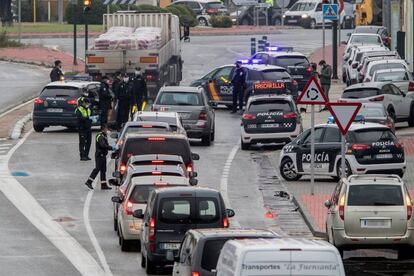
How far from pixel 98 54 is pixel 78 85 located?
19.8 ft

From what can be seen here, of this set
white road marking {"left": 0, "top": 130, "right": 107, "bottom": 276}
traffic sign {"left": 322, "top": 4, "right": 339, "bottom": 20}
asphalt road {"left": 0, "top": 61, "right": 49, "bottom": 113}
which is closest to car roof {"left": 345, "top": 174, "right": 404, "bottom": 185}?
white road marking {"left": 0, "top": 130, "right": 107, "bottom": 276}

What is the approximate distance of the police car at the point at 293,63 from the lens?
186 ft

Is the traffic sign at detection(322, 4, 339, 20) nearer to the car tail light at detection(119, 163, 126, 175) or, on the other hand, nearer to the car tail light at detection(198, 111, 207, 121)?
the car tail light at detection(198, 111, 207, 121)

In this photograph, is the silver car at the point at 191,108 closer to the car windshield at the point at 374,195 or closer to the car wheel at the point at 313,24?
the car windshield at the point at 374,195

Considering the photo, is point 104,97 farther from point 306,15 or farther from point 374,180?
point 306,15

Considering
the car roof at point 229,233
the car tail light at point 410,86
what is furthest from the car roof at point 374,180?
the car tail light at point 410,86

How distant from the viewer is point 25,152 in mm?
42125

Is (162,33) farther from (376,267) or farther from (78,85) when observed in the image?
(376,267)

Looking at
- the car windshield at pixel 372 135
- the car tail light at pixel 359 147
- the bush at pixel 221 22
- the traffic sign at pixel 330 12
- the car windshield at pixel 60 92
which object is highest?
the traffic sign at pixel 330 12

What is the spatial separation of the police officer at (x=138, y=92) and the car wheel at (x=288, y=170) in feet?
35.3

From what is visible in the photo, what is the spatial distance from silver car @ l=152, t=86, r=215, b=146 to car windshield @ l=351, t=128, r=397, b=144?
8.19m

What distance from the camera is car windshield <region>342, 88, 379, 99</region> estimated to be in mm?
47338

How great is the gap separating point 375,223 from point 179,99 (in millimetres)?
18624

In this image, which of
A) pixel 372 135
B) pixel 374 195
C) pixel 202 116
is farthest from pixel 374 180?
pixel 202 116
